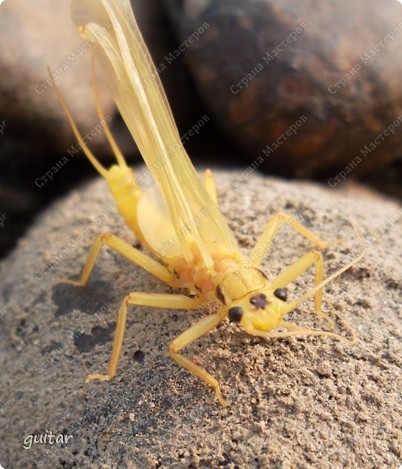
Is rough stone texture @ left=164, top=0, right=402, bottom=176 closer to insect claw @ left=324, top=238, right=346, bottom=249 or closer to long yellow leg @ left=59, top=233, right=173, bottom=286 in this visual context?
insect claw @ left=324, top=238, right=346, bottom=249

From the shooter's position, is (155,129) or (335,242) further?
(335,242)

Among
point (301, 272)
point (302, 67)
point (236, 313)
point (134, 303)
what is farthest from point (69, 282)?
point (302, 67)

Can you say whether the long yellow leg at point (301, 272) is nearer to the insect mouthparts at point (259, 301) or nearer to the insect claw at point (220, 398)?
the insect mouthparts at point (259, 301)

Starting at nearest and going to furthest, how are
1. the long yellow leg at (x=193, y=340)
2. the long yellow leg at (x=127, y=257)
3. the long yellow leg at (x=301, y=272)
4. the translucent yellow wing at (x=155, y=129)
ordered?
the long yellow leg at (x=193, y=340), the long yellow leg at (x=301, y=272), the translucent yellow wing at (x=155, y=129), the long yellow leg at (x=127, y=257)

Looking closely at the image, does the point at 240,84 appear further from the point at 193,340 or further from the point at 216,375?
the point at 216,375

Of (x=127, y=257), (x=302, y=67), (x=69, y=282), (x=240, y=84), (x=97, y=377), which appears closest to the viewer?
(x=97, y=377)

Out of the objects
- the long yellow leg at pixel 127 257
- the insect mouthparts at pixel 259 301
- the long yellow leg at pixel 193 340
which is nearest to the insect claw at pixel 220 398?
the long yellow leg at pixel 193 340

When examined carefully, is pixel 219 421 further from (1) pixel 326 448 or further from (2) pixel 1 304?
(2) pixel 1 304
